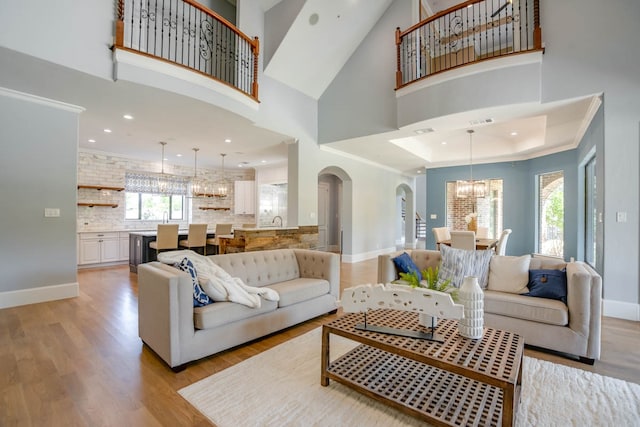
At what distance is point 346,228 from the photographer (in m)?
7.66

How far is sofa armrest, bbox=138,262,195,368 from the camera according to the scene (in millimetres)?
2250

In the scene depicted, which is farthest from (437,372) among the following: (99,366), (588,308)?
(99,366)

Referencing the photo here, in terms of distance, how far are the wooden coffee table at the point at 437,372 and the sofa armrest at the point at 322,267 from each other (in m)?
1.36

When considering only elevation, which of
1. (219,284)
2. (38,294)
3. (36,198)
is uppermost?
(36,198)

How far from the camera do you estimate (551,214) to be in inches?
274

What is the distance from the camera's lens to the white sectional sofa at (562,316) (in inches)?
96.0

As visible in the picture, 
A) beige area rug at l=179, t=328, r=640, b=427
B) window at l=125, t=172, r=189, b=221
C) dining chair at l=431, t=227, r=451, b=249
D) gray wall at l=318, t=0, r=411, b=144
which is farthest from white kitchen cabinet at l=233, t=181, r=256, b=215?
beige area rug at l=179, t=328, r=640, b=427

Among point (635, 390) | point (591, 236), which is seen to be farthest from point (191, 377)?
point (591, 236)

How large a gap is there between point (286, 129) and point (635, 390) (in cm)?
539

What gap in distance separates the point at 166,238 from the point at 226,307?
379cm

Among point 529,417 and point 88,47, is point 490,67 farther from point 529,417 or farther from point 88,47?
point 88,47

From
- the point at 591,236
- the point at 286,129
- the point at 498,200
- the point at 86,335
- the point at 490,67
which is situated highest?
the point at 490,67

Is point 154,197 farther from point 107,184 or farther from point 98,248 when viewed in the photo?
point 98,248

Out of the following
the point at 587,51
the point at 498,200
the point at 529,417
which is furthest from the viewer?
the point at 498,200
